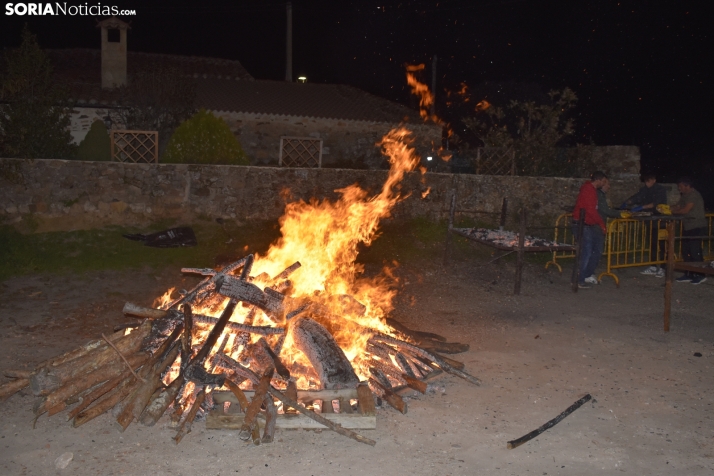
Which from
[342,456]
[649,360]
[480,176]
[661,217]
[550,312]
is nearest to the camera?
[342,456]

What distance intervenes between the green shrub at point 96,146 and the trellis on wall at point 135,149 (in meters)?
0.27

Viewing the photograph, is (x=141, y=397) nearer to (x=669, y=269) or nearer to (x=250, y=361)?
(x=250, y=361)

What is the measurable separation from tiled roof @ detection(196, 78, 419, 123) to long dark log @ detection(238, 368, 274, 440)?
54.8 ft

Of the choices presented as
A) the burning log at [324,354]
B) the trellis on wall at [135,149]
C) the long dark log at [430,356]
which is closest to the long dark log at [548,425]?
the long dark log at [430,356]

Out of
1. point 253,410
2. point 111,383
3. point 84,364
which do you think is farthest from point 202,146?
point 253,410

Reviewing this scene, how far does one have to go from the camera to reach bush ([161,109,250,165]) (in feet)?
46.2

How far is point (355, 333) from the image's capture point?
6676 millimetres

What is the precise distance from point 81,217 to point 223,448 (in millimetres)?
9318

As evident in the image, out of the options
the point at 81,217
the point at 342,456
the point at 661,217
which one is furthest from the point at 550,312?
the point at 81,217

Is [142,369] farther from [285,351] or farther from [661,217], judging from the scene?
[661,217]

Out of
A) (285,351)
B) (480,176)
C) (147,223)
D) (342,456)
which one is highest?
(480,176)

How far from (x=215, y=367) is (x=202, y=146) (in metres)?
9.38

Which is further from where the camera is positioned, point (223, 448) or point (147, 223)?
point (147, 223)

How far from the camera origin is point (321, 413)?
17.0ft
